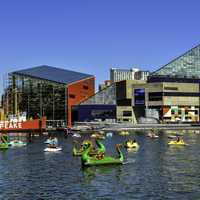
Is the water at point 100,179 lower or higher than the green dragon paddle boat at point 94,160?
lower

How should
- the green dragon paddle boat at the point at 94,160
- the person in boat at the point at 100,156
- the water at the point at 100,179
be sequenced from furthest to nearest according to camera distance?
the person in boat at the point at 100,156, the green dragon paddle boat at the point at 94,160, the water at the point at 100,179

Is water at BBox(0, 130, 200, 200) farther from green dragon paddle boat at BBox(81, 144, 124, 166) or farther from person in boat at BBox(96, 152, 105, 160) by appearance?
person in boat at BBox(96, 152, 105, 160)

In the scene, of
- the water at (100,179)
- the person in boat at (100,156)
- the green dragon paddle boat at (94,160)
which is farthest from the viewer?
the person in boat at (100,156)

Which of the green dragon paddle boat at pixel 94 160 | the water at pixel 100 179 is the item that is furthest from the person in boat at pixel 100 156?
the water at pixel 100 179

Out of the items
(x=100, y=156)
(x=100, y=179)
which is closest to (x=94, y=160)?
(x=100, y=156)

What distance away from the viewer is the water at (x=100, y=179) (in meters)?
56.0

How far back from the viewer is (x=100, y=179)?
6669 cm

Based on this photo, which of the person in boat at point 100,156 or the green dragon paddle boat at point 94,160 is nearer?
the green dragon paddle boat at point 94,160

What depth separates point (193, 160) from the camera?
90.9 meters

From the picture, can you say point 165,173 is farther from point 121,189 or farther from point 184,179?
point 121,189

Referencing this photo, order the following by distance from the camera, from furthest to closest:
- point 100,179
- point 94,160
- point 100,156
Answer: point 100,156 → point 94,160 → point 100,179

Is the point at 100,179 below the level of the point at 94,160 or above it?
below

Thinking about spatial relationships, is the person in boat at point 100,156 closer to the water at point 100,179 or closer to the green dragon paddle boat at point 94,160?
the green dragon paddle boat at point 94,160

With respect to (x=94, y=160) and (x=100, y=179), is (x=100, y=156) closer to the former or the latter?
(x=94, y=160)
